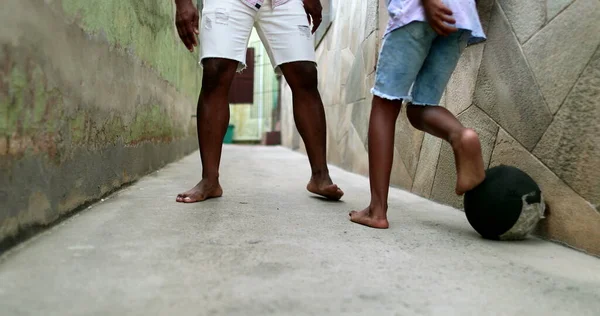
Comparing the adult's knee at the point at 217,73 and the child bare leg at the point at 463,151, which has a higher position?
the adult's knee at the point at 217,73

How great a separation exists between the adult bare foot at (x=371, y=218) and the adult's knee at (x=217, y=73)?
0.76m

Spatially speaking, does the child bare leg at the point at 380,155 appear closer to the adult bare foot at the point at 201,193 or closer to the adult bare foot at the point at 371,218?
the adult bare foot at the point at 371,218

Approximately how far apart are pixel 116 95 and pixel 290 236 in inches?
41.0

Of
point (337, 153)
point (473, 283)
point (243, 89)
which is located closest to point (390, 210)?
point (473, 283)

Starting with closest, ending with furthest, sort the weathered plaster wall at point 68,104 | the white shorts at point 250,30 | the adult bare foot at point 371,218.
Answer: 1. the weathered plaster wall at point 68,104
2. the adult bare foot at point 371,218
3. the white shorts at point 250,30

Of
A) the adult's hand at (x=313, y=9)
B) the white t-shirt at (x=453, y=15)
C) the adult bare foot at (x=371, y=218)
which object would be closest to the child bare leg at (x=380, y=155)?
the adult bare foot at (x=371, y=218)

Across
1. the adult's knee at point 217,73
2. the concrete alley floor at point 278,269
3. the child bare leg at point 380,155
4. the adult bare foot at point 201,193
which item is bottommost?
the adult bare foot at point 201,193

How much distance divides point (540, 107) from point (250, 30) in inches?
44.8

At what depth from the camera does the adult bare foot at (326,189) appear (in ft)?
6.21

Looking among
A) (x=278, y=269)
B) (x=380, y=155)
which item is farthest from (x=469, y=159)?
(x=278, y=269)

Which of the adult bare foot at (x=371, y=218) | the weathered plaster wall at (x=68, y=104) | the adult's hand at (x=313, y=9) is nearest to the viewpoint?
the weathered plaster wall at (x=68, y=104)

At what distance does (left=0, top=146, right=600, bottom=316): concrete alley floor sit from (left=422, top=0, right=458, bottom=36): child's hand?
62 cm

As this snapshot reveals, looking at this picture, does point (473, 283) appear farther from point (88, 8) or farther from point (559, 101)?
point (88, 8)

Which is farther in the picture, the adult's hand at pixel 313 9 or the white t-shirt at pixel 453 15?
the adult's hand at pixel 313 9
